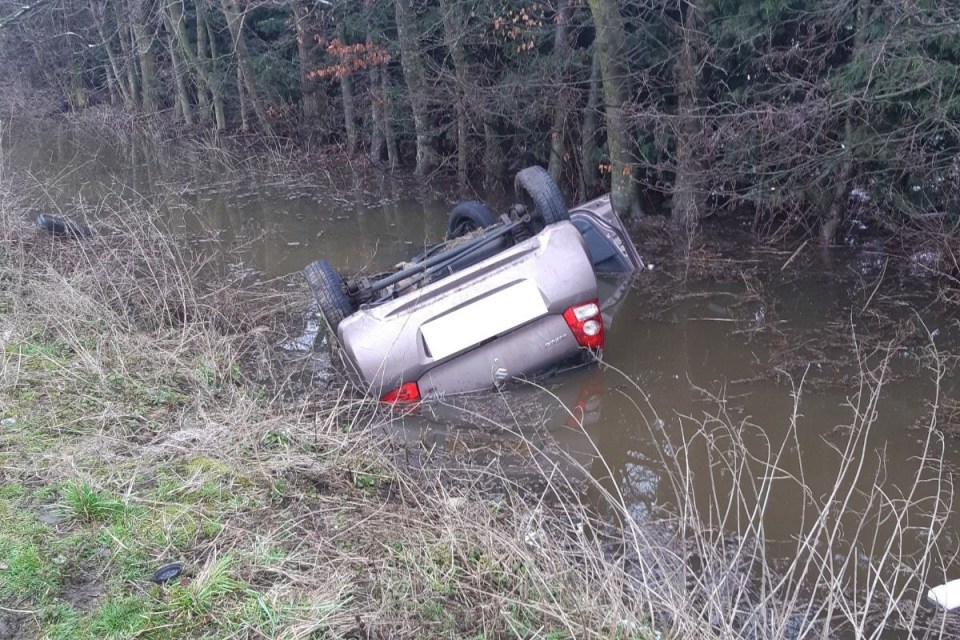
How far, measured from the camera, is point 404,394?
230 inches

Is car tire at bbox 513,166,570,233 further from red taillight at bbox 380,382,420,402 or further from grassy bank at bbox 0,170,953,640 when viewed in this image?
red taillight at bbox 380,382,420,402

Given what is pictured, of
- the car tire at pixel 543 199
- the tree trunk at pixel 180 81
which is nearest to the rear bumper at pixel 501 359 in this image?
the car tire at pixel 543 199

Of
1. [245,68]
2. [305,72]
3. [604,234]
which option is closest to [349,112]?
[305,72]

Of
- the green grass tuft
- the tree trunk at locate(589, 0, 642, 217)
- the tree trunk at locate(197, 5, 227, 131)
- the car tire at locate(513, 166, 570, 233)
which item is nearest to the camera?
the green grass tuft

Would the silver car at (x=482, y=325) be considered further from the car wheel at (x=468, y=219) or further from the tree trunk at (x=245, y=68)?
the tree trunk at (x=245, y=68)

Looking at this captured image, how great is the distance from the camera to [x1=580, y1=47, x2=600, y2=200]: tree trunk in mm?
11023

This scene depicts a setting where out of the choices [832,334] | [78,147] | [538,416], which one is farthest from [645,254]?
[78,147]

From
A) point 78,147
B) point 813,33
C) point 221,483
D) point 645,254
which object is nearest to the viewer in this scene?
point 221,483

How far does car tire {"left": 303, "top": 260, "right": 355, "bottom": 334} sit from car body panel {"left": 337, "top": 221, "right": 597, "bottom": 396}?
373mm

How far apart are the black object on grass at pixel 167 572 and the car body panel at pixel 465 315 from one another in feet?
6.90

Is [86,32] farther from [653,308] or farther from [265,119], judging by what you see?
[653,308]

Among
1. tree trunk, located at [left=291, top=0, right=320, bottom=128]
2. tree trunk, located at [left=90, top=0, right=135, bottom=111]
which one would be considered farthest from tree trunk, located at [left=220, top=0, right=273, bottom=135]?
tree trunk, located at [left=90, top=0, right=135, bottom=111]

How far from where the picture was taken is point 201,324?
7.14m

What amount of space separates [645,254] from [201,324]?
16.8 feet
